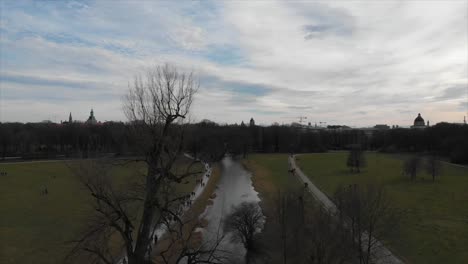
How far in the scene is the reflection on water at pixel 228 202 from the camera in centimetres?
2866

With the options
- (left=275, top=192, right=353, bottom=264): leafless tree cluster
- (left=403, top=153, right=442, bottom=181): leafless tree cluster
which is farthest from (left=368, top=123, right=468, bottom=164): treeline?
(left=275, top=192, right=353, bottom=264): leafless tree cluster

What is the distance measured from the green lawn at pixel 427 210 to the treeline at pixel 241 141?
25746 millimetres

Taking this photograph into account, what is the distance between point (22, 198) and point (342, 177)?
152 ft

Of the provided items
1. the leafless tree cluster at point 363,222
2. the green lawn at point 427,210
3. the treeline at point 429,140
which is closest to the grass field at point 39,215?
the leafless tree cluster at point 363,222

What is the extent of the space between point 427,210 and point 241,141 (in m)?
81.1

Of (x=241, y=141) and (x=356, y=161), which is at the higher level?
(x=241, y=141)

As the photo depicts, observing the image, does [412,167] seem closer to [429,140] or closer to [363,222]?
[363,222]

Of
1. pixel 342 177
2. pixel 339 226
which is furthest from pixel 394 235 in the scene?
pixel 342 177

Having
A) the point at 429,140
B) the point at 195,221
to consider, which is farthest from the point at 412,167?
the point at 429,140

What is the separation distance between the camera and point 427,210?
3838cm

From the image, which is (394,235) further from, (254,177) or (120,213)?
(254,177)

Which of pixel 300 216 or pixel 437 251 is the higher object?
pixel 300 216

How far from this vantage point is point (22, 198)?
44.7m

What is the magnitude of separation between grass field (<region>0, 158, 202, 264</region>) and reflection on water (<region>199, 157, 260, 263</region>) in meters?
4.81
